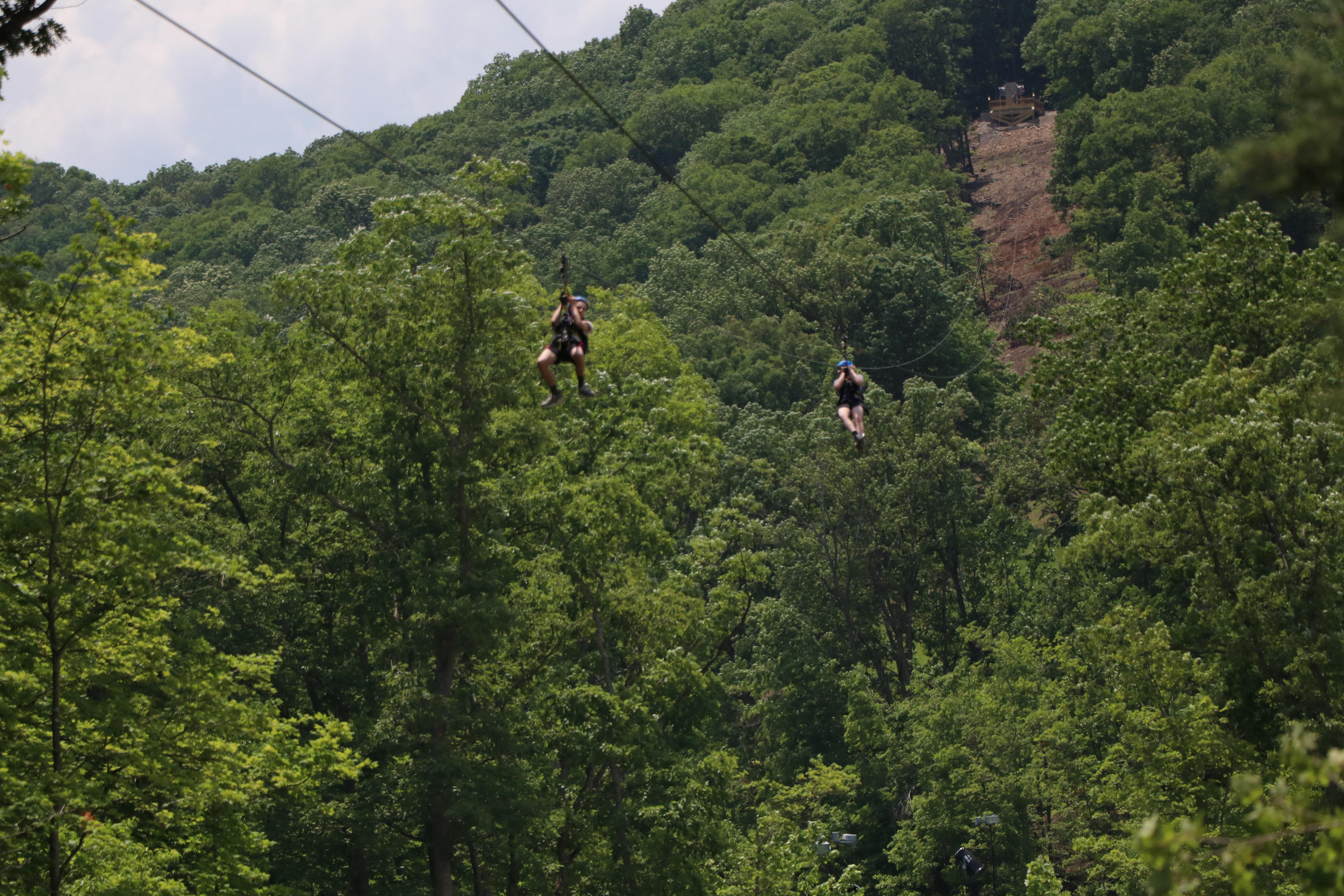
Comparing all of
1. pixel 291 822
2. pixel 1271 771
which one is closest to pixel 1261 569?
pixel 1271 771

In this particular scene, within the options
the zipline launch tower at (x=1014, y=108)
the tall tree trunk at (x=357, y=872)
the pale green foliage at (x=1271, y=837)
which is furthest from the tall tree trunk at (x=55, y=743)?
the zipline launch tower at (x=1014, y=108)

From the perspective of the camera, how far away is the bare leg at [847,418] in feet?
46.9

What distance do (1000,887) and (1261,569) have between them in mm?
11914

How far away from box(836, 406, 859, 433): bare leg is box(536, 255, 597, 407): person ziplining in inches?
110

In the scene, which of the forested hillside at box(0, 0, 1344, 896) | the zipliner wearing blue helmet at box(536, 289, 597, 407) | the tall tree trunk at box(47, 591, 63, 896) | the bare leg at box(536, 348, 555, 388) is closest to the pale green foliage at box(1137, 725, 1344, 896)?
the forested hillside at box(0, 0, 1344, 896)

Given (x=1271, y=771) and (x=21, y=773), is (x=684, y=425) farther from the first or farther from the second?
(x=21, y=773)

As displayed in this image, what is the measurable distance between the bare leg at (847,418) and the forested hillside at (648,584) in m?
2.53

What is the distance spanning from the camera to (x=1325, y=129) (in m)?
4.65

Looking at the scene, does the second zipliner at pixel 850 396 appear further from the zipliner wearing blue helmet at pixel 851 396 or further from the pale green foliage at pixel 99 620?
the pale green foliage at pixel 99 620

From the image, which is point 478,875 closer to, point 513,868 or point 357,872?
point 513,868

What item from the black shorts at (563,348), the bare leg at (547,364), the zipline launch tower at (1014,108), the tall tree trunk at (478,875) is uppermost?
the zipline launch tower at (1014,108)

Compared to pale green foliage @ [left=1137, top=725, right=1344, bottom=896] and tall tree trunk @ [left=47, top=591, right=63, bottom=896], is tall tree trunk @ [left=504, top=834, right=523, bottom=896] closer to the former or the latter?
tall tree trunk @ [left=47, top=591, right=63, bottom=896]

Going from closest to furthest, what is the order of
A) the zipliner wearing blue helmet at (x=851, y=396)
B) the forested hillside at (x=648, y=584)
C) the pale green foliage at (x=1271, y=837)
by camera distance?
the pale green foliage at (x=1271, y=837) < the zipliner wearing blue helmet at (x=851, y=396) < the forested hillside at (x=648, y=584)

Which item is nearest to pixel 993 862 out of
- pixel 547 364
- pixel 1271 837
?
pixel 547 364
